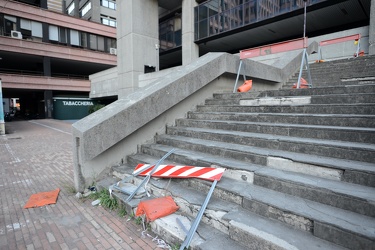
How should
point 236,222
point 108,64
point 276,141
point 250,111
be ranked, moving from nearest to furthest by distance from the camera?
point 236,222
point 276,141
point 250,111
point 108,64

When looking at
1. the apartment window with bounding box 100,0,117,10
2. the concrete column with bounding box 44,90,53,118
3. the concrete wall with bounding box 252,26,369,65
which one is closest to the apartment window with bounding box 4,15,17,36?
the concrete column with bounding box 44,90,53,118

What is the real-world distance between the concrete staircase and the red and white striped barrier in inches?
3.9

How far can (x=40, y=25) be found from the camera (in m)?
26.8

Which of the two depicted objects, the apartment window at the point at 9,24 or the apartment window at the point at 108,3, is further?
the apartment window at the point at 108,3

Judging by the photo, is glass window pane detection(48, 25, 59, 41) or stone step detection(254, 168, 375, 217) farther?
glass window pane detection(48, 25, 59, 41)

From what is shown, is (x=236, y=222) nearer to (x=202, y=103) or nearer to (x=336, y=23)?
(x=202, y=103)

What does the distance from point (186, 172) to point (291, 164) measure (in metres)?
1.43

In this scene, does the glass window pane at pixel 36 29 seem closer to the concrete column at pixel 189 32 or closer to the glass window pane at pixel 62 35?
the glass window pane at pixel 62 35

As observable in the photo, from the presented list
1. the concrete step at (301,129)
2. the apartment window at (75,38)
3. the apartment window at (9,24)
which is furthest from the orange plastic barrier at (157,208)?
the apartment window at (75,38)

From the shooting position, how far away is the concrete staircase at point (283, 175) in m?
1.99

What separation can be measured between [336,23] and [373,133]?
16102 millimetres

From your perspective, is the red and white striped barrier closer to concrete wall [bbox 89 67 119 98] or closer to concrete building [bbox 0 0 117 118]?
concrete wall [bbox 89 67 119 98]

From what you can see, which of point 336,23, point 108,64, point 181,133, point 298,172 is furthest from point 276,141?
point 108,64

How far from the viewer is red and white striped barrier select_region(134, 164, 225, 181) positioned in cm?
294
